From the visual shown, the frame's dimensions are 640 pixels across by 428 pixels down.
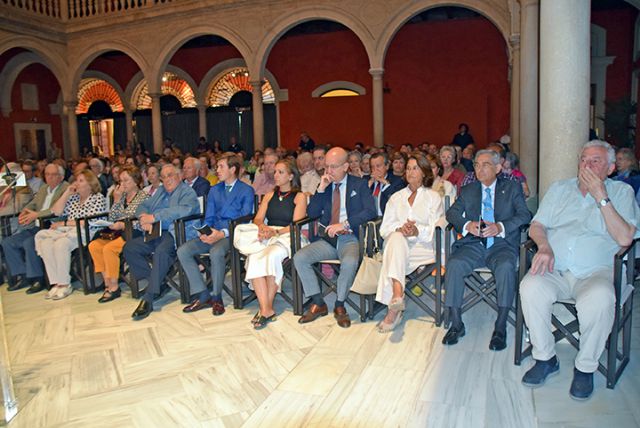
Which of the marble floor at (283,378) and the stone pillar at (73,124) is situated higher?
the stone pillar at (73,124)

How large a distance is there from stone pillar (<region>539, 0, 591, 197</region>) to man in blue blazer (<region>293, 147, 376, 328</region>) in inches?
58.0

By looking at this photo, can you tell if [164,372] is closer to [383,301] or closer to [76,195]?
[383,301]

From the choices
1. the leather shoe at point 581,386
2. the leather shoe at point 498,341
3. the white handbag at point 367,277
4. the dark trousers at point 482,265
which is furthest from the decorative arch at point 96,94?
the leather shoe at point 581,386

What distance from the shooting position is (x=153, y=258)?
490 cm

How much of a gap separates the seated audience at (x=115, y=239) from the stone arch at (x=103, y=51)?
351 inches

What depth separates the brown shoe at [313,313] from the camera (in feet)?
14.1

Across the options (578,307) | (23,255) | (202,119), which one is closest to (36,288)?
(23,255)

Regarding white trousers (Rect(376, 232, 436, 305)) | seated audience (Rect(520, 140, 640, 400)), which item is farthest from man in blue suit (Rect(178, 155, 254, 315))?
seated audience (Rect(520, 140, 640, 400))

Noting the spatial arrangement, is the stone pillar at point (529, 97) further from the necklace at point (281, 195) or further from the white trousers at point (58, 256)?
the white trousers at point (58, 256)

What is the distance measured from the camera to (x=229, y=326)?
431cm

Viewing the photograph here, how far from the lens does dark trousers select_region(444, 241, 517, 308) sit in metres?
3.62

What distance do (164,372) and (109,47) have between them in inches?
496

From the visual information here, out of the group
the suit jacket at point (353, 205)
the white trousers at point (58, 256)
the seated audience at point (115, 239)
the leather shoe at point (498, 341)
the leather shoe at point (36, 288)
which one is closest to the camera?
the leather shoe at point (498, 341)

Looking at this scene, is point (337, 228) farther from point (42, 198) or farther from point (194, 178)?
point (42, 198)
